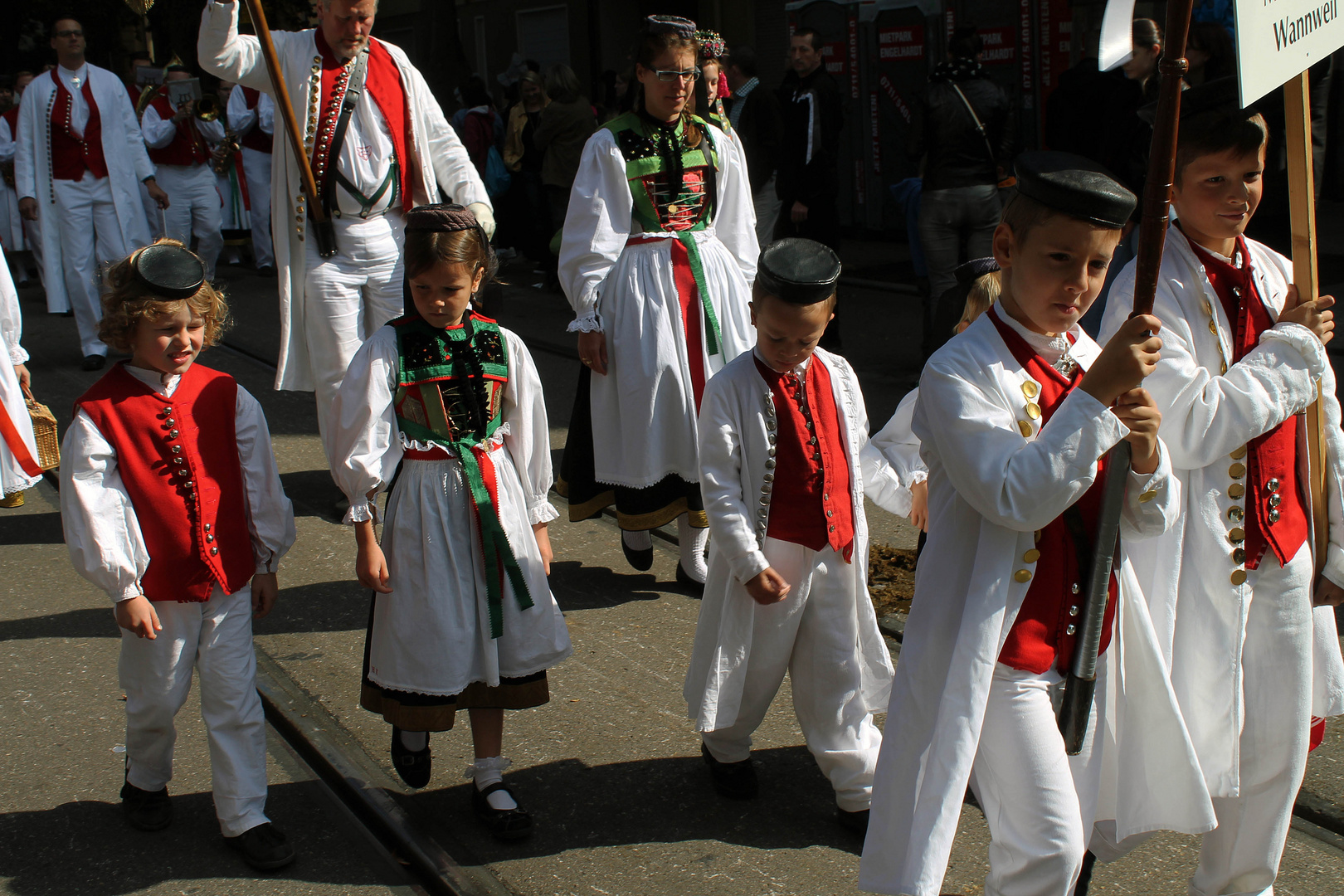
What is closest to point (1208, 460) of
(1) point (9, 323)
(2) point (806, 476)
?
(2) point (806, 476)

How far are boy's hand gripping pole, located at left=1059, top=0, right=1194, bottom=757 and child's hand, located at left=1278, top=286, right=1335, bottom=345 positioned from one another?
1.53 feet

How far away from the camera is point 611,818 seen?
3469 millimetres

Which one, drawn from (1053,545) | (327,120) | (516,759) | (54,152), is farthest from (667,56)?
(54,152)

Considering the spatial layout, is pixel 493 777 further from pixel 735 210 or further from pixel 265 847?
pixel 735 210

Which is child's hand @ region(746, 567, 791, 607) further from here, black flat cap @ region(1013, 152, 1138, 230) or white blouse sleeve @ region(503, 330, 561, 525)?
black flat cap @ region(1013, 152, 1138, 230)

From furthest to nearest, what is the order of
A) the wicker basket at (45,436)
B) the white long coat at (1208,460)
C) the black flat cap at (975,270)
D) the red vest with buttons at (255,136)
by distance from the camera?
1. the red vest with buttons at (255,136)
2. the wicker basket at (45,436)
3. the black flat cap at (975,270)
4. the white long coat at (1208,460)

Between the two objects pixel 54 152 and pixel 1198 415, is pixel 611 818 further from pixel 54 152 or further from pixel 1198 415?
pixel 54 152

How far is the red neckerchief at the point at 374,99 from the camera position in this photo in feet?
17.6

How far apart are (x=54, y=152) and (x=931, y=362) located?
A: 27.7ft

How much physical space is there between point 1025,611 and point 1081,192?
76 cm

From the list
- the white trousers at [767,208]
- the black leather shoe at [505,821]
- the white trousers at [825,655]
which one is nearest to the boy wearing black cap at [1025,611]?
the white trousers at [825,655]

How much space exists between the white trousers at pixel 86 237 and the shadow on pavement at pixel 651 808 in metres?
6.88

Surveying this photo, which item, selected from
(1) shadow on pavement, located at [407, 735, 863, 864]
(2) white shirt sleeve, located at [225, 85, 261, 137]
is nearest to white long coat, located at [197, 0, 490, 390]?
(1) shadow on pavement, located at [407, 735, 863, 864]

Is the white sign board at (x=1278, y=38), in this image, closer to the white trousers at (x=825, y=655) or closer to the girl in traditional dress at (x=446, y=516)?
the white trousers at (x=825, y=655)
